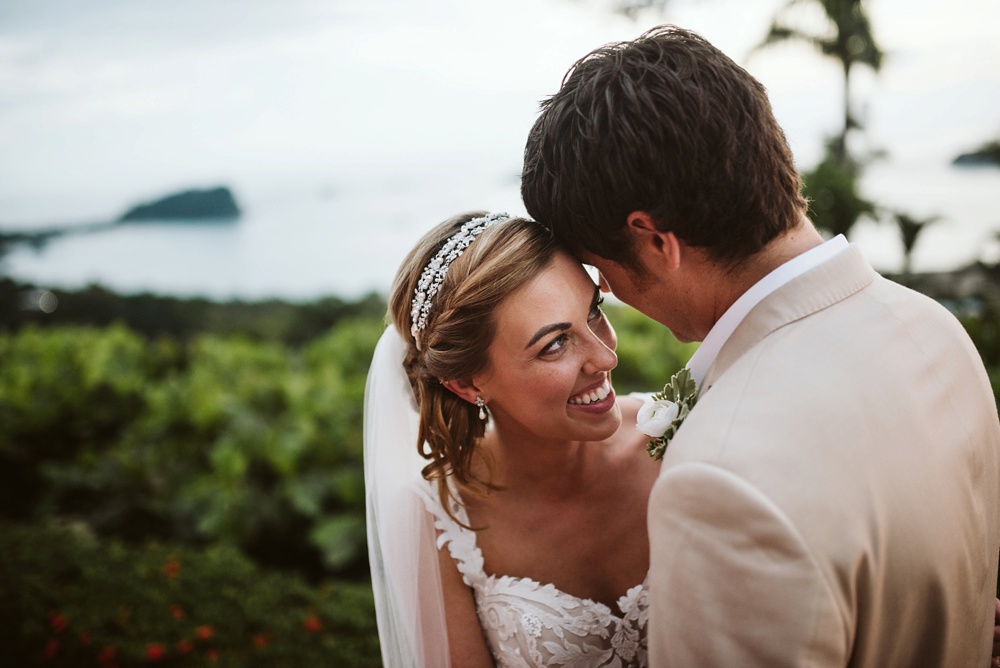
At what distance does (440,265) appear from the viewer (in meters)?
2.38

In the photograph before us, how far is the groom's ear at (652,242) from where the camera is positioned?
167 cm

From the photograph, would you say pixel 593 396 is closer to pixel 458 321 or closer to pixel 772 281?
pixel 458 321

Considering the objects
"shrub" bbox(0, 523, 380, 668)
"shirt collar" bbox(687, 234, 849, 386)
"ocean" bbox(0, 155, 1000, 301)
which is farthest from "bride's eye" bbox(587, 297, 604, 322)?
"ocean" bbox(0, 155, 1000, 301)

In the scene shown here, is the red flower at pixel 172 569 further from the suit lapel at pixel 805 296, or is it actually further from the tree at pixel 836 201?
the tree at pixel 836 201

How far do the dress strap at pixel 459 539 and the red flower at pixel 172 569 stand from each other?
2384mm

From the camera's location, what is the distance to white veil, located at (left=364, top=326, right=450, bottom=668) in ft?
8.28

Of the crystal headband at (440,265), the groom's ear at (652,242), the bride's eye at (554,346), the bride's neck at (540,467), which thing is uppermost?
the groom's ear at (652,242)

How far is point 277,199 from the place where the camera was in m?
8.52

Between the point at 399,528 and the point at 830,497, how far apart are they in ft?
5.54

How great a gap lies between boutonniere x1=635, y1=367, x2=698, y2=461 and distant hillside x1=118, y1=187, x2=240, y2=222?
7374mm

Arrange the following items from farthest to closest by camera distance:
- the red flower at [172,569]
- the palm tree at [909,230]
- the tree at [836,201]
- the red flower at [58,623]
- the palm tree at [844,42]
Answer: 1. the palm tree at [844,42]
2. the tree at [836,201]
3. the palm tree at [909,230]
4. the red flower at [172,569]
5. the red flower at [58,623]

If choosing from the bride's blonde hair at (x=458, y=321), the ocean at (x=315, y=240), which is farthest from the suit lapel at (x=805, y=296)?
the ocean at (x=315, y=240)

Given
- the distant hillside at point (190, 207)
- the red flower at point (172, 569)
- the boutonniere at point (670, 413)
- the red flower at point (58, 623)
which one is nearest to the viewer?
the boutonniere at point (670, 413)

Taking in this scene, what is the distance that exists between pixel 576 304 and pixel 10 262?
930 centimetres
